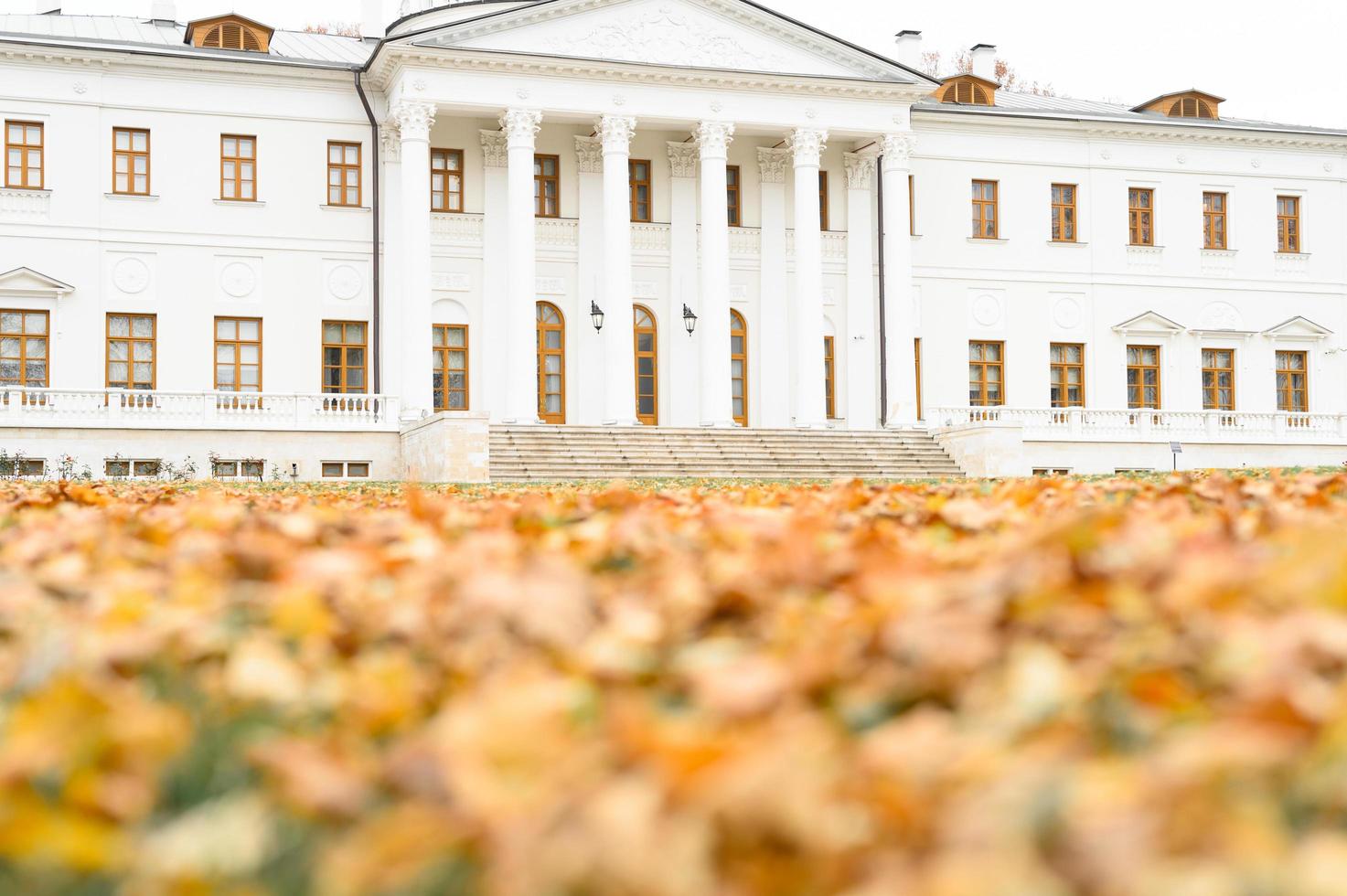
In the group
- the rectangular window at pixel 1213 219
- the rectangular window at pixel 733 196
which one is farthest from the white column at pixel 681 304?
the rectangular window at pixel 1213 219

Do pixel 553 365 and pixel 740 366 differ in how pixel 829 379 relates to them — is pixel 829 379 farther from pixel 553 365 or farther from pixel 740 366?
pixel 553 365

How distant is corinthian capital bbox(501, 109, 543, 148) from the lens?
109 feet

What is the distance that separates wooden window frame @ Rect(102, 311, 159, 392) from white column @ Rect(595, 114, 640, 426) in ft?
36.1

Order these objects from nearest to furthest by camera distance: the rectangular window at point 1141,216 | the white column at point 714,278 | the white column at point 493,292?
the white column at point 714,278 < the white column at point 493,292 < the rectangular window at point 1141,216

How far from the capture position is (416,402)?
32969 mm

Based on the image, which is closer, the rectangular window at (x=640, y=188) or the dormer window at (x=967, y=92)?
the rectangular window at (x=640, y=188)

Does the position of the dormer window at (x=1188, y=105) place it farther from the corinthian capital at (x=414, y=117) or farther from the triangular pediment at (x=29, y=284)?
the triangular pediment at (x=29, y=284)

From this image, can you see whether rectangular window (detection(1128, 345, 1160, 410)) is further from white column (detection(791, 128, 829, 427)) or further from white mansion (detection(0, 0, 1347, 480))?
white column (detection(791, 128, 829, 427))

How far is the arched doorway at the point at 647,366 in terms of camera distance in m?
37.1

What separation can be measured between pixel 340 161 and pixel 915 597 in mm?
34541

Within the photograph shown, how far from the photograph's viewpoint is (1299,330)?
42.2 metres

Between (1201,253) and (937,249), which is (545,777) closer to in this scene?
(937,249)

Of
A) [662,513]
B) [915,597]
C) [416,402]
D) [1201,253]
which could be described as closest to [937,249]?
[1201,253]

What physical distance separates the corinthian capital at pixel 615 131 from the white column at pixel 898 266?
709cm
